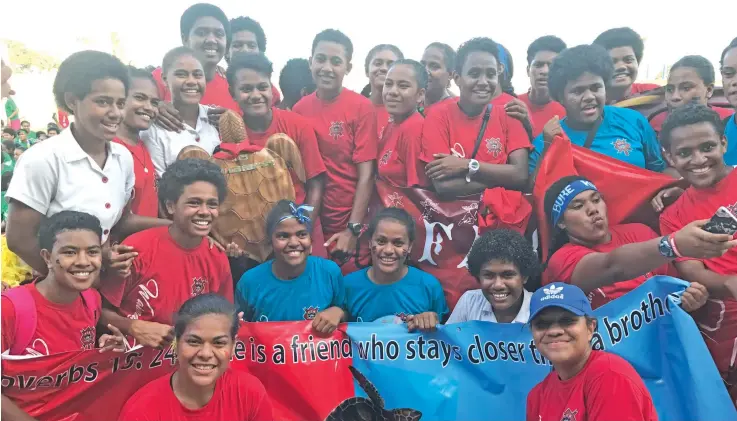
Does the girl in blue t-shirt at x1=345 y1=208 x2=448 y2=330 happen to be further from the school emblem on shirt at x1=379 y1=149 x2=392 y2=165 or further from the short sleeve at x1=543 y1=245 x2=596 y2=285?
the short sleeve at x1=543 y1=245 x2=596 y2=285

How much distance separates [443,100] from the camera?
3977 mm

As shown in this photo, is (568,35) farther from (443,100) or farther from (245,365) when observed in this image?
(245,365)

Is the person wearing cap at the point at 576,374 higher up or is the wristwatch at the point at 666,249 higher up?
the wristwatch at the point at 666,249

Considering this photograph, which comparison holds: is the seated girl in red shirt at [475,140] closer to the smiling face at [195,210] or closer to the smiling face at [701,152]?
the smiling face at [701,152]

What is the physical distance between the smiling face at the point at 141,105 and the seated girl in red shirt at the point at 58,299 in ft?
1.97

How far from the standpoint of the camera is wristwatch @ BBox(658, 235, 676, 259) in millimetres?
3223

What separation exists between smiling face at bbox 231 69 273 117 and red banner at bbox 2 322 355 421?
1.24m

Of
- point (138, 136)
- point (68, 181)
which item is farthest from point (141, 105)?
point (68, 181)

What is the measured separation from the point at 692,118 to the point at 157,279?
3025 mm

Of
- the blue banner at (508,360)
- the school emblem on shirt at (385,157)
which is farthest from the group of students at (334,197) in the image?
the blue banner at (508,360)

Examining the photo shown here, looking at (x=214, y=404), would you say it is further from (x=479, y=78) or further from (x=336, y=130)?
(x=479, y=78)

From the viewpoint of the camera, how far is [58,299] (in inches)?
128

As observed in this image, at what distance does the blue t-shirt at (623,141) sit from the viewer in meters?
3.76

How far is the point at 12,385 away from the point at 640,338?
315cm
